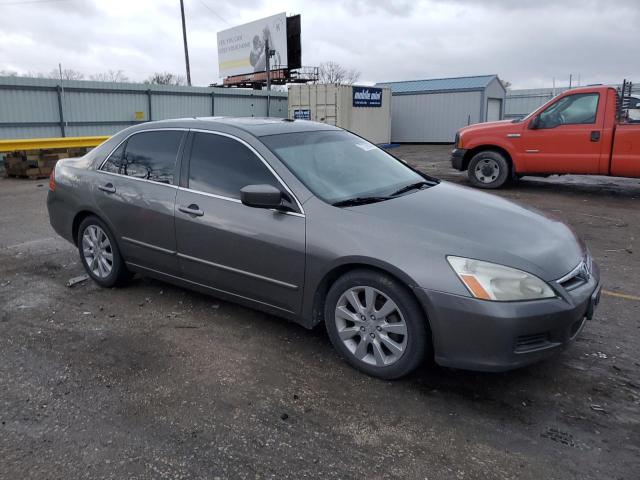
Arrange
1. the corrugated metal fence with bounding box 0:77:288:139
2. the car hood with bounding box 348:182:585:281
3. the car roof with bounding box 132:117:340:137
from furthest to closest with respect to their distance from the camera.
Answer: the corrugated metal fence with bounding box 0:77:288:139 → the car roof with bounding box 132:117:340:137 → the car hood with bounding box 348:182:585:281

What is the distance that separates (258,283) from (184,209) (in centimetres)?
89

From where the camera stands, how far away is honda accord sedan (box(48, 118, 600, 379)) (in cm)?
295

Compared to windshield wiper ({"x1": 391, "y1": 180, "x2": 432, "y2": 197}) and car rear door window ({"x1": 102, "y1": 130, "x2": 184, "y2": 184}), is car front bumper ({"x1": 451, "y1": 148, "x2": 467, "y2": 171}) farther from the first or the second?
car rear door window ({"x1": 102, "y1": 130, "x2": 184, "y2": 184})

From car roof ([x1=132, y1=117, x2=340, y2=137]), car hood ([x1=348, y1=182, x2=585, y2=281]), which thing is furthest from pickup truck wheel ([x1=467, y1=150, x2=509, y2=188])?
car hood ([x1=348, y1=182, x2=585, y2=281])

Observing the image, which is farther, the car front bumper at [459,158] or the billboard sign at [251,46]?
the billboard sign at [251,46]

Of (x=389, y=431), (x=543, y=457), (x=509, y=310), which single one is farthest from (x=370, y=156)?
(x=543, y=457)

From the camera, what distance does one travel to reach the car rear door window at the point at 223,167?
3814 millimetres

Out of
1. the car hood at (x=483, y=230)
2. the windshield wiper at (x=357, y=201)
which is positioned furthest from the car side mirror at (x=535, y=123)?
the windshield wiper at (x=357, y=201)

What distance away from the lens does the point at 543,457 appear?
2.60 metres

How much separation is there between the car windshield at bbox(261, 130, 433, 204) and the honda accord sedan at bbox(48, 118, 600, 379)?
2 cm

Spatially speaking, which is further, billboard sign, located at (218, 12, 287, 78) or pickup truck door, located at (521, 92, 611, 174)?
billboard sign, located at (218, 12, 287, 78)

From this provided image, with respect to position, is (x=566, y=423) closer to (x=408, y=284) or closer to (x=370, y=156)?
(x=408, y=284)

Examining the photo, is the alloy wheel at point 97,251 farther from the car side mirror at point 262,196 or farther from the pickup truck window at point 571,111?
the pickup truck window at point 571,111

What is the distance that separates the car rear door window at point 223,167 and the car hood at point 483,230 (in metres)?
0.83
